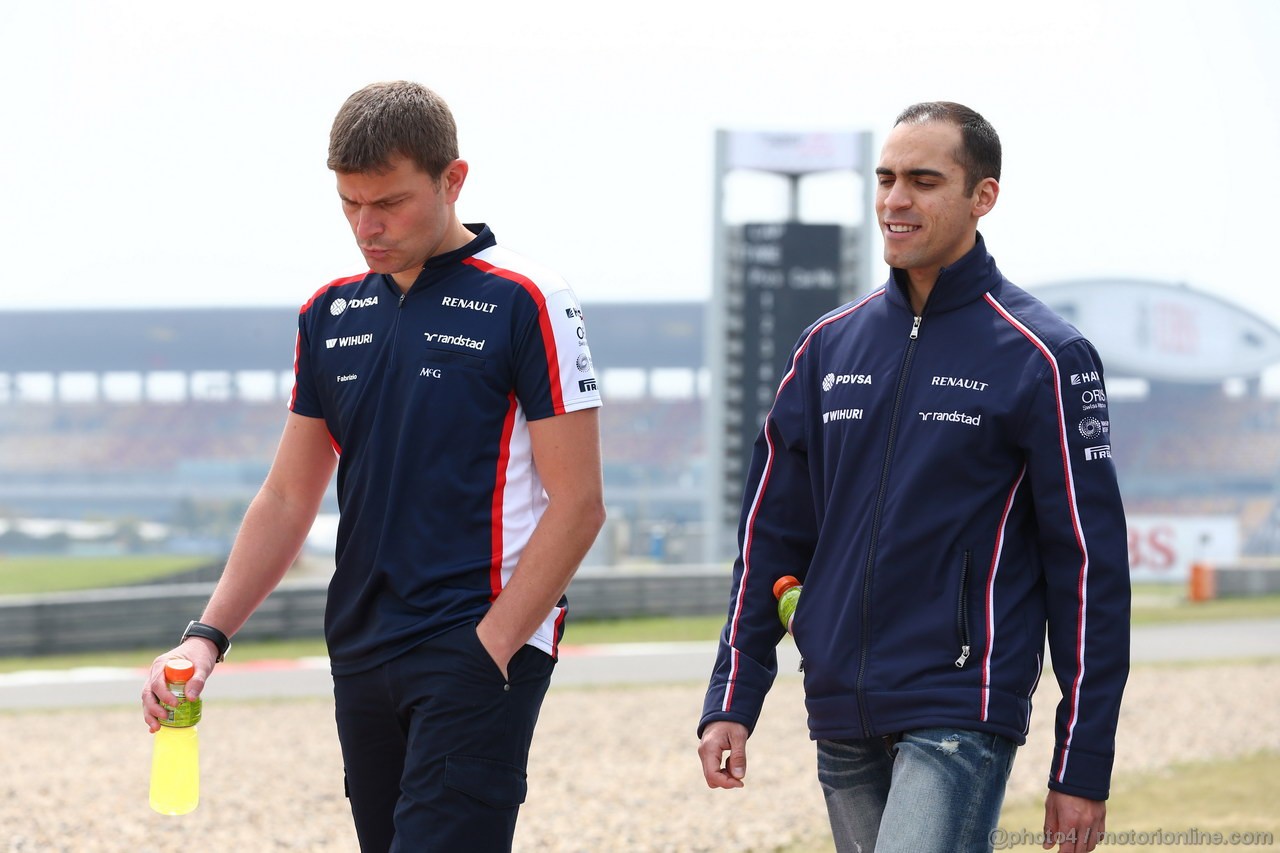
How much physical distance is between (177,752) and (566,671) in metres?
11.2

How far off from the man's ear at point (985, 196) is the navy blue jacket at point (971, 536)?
7 cm

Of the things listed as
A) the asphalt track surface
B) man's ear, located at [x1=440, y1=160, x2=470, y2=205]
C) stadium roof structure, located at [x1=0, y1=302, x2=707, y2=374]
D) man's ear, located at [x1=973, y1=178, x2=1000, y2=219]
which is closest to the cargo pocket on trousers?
man's ear, located at [x1=440, y1=160, x2=470, y2=205]

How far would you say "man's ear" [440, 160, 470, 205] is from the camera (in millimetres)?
2719

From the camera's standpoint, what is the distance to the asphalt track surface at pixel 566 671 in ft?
40.3

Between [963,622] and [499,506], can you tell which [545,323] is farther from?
[963,622]

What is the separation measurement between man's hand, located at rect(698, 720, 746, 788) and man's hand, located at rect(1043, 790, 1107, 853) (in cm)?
58

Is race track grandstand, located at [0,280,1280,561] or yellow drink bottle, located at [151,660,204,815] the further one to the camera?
race track grandstand, located at [0,280,1280,561]

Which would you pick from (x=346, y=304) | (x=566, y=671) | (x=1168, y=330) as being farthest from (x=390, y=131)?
(x=1168, y=330)

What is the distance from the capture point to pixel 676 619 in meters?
18.8

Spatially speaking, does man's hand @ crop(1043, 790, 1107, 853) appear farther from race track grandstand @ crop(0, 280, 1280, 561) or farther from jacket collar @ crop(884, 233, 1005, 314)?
race track grandstand @ crop(0, 280, 1280, 561)

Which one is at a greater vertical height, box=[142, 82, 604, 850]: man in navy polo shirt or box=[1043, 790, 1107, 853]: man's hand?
box=[142, 82, 604, 850]: man in navy polo shirt

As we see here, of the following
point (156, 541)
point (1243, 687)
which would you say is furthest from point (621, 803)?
point (156, 541)

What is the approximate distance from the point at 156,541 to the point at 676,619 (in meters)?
44.1

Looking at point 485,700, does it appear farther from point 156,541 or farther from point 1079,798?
point 156,541
